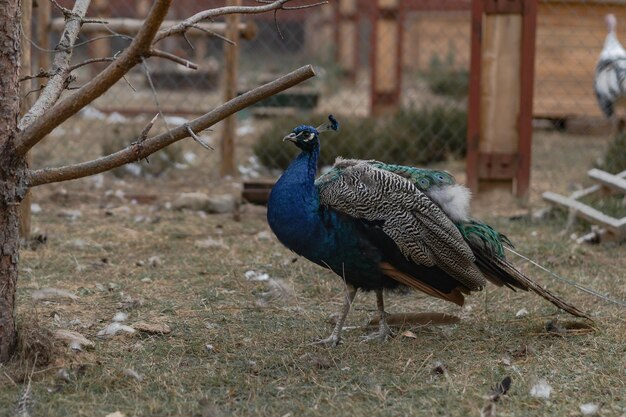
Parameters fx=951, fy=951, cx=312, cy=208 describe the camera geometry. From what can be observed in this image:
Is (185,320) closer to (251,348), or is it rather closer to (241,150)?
(251,348)

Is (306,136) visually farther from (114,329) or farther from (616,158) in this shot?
(616,158)

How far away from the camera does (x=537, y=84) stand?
32.5 feet

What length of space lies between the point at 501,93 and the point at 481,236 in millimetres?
3090

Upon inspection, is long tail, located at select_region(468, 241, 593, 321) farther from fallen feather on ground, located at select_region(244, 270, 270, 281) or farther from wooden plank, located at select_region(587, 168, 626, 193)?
wooden plank, located at select_region(587, 168, 626, 193)

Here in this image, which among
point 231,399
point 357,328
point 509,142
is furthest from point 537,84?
point 231,399

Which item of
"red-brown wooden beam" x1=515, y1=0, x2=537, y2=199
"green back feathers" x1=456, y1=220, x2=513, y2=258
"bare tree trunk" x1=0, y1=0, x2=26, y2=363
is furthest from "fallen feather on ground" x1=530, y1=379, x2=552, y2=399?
"red-brown wooden beam" x1=515, y1=0, x2=537, y2=199

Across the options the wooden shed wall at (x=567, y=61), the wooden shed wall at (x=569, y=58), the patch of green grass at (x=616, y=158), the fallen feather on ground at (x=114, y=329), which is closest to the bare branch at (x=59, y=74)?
the fallen feather on ground at (x=114, y=329)

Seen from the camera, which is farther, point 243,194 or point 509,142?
point 509,142

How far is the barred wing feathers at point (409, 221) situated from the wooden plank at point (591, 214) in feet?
6.26

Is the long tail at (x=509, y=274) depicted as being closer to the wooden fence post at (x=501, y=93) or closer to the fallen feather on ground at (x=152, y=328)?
the fallen feather on ground at (x=152, y=328)

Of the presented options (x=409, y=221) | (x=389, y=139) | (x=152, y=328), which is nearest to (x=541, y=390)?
(x=409, y=221)

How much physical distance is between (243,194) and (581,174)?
3193 mm

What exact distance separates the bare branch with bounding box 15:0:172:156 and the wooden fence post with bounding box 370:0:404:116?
6801 millimetres

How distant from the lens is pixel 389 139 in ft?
26.5
